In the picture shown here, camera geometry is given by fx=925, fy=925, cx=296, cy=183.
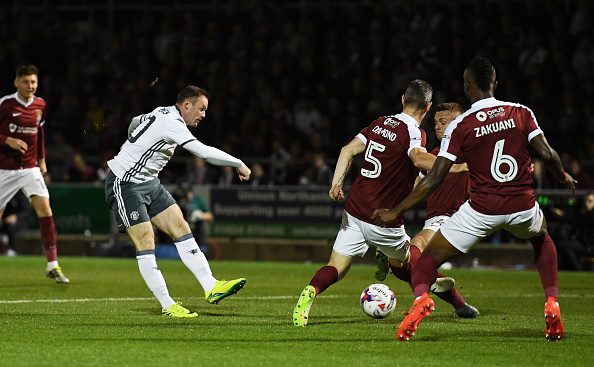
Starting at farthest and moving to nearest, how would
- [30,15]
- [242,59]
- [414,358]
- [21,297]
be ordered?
[30,15]
[242,59]
[21,297]
[414,358]

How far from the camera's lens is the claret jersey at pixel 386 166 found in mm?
8508

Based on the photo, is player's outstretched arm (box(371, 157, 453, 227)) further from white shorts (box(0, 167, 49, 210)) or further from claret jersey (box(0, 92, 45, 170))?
claret jersey (box(0, 92, 45, 170))

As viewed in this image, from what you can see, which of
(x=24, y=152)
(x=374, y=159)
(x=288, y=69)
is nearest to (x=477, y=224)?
(x=374, y=159)

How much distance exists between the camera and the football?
8.59 m

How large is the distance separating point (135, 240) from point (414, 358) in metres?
3.78

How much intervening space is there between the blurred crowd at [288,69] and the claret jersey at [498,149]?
414 inches

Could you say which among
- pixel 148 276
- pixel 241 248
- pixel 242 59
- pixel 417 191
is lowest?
pixel 241 248

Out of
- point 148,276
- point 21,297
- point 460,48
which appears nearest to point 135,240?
point 148,276

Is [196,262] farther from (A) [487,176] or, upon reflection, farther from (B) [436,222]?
(A) [487,176]

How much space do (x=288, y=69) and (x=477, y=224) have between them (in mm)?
15004

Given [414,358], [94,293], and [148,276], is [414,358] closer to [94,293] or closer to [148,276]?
[148,276]

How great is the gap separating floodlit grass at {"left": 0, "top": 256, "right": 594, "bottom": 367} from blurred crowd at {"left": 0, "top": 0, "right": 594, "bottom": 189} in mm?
6528

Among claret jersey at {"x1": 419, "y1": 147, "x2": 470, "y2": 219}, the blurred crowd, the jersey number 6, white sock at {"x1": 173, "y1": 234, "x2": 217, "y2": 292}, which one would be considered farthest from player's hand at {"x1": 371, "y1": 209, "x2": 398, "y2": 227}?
the blurred crowd

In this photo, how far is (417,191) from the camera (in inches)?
288
